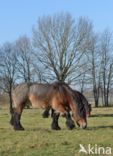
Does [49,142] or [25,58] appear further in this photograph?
[25,58]

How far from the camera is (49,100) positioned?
16.1 m

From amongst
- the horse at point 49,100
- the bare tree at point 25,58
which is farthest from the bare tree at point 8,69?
the horse at point 49,100

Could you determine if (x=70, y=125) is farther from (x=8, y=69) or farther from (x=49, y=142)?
(x=8, y=69)

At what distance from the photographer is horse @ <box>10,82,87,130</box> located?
15797mm

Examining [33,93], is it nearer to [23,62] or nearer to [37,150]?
[37,150]

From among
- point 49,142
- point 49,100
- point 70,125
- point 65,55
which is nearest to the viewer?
point 49,142

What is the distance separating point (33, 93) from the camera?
639 inches

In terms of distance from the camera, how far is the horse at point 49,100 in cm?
1580

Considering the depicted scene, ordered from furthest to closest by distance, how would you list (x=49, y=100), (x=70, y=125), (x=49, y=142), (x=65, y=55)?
(x=65, y=55)
(x=49, y=100)
(x=70, y=125)
(x=49, y=142)

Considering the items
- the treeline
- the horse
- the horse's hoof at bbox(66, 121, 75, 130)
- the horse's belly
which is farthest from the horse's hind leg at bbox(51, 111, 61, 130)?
the treeline

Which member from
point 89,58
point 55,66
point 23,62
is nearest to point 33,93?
point 55,66

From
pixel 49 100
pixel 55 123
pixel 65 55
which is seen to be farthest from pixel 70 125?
pixel 65 55

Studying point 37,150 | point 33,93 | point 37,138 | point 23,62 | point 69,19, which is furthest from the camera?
point 23,62

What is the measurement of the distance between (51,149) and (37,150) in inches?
14.1
